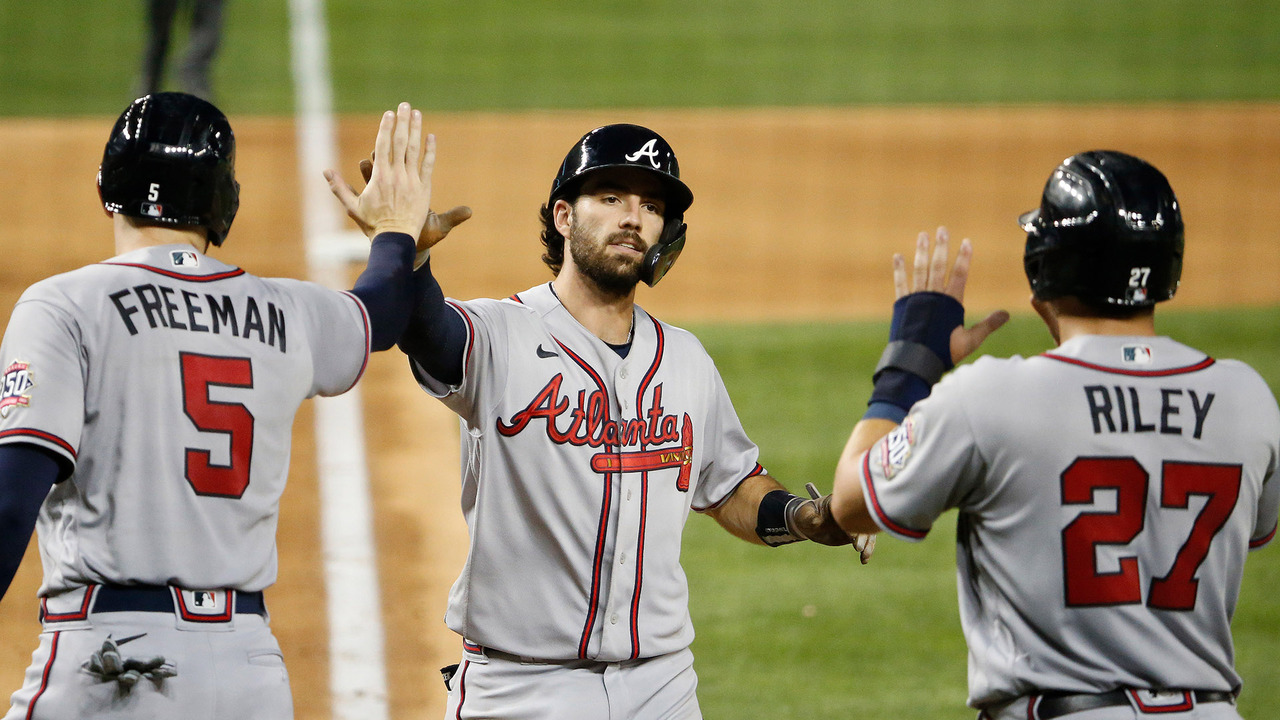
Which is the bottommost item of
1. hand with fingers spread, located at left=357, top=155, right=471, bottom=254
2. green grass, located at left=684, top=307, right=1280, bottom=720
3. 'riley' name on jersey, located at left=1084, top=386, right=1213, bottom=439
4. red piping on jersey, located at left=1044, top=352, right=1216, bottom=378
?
A: green grass, located at left=684, top=307, right=1280, bottom=720

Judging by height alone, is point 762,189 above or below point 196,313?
above

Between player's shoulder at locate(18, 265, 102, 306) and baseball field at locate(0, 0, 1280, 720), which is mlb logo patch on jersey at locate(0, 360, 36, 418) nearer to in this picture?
player's shoulder at locate(18, 265, 102, 306)

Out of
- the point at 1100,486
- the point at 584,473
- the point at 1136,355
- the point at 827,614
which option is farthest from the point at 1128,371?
the point at 827,614

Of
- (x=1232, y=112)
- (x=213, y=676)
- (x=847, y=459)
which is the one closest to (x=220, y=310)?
(x=213, y=676)

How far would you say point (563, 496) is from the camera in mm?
3416

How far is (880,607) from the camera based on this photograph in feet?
20.1

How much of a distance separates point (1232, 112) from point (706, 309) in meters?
8.94

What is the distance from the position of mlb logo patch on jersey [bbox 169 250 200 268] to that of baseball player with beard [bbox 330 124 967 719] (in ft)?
1.91

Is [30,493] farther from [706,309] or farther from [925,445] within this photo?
[706,309]

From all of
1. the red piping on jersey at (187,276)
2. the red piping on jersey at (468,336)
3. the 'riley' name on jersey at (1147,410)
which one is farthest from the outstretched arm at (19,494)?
the 'riley' name on jersey at (1147,410)

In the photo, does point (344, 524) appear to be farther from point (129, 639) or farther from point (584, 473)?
point (129, 639)

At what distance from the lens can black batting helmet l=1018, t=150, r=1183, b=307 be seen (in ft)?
8.79

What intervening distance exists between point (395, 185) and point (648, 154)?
72cm

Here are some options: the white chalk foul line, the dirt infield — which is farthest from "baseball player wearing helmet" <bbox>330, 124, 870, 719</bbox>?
the dirt infield
